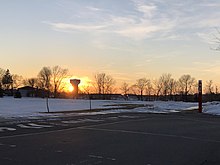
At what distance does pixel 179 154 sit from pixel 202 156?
2.07 ft

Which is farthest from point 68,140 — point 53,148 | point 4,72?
point 4,72

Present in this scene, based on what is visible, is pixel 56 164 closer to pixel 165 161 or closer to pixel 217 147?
pixel 165 161

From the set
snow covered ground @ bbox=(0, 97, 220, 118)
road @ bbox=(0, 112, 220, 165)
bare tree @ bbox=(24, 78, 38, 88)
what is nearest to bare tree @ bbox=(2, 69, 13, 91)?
bare tree @ bbox=(24, 78, 38, 88)

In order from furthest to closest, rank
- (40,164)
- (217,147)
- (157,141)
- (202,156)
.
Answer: (157,141) → (217,147) → (202,156) → (40,164)

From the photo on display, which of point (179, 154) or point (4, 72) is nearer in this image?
point (179, 154)

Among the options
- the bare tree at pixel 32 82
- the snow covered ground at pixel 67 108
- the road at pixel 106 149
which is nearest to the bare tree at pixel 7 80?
the bare tree at pixel 32 82

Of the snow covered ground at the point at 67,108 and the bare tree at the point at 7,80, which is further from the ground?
the bare tree at the point at 7,80

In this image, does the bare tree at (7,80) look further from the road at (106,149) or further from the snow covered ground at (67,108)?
the road at (106,149)

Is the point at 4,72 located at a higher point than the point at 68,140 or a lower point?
higher

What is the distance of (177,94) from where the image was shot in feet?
482

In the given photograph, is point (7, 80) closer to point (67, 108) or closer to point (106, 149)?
point (67, 108)

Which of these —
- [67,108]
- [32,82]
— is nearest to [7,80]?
[32,82]

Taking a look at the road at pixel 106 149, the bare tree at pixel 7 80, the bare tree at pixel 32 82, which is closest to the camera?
the road at pixel 106 149

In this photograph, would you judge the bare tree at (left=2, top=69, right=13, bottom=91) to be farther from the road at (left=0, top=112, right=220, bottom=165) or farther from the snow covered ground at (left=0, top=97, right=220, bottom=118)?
the road at (left=0, top=112, right=220, bottom=165)
